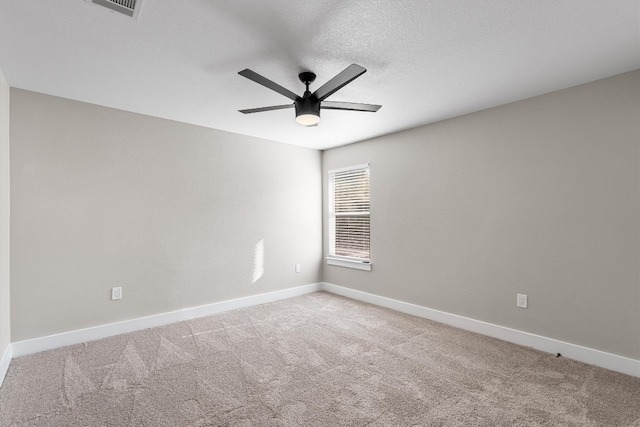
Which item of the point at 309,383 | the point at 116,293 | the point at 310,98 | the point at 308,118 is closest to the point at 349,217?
the point at 308,118

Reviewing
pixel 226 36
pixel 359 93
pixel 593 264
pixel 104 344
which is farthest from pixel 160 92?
pixel 593 264

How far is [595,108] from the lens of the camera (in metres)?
2.65

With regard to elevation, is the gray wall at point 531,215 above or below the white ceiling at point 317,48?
Answer: below

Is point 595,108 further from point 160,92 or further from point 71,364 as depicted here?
point 71,364

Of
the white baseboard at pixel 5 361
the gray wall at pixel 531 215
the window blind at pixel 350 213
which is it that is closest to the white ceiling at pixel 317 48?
the gray wall at pixel 531 215

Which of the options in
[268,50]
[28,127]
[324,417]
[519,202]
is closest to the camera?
[324,417]

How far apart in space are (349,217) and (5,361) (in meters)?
4.06

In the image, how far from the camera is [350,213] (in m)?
4.93

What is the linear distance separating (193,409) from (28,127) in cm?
295

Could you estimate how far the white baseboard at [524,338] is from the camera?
2.50 m

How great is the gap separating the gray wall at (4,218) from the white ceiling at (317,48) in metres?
0.26

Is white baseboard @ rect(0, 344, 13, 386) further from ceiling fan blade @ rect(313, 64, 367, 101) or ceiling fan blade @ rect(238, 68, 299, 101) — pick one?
ceiling fan blade @ rect(313, 64, 367, 101)

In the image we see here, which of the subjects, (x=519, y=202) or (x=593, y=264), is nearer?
(x=593, y=264)

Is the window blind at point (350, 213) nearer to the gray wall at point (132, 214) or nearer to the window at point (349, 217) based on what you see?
the window at point (349, 217)
